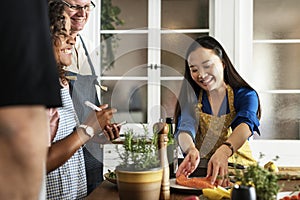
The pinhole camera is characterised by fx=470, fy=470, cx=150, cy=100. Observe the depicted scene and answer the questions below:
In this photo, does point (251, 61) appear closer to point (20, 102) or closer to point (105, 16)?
point (105, 16)

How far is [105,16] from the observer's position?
373 centimetres

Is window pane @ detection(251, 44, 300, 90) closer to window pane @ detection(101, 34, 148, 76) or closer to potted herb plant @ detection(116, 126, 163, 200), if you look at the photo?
window pane @ detection(101, 34, 148, 76)

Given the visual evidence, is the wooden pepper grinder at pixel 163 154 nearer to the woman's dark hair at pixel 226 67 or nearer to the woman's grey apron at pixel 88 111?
the woman's grey apron at pixel 88 111

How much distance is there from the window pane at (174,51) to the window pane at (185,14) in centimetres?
8

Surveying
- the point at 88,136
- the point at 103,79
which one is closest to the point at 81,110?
the point at 88,136

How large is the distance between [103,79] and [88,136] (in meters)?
2.19

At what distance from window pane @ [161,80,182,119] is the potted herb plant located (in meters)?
2.29

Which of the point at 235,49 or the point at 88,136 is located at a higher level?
the point at 235,49

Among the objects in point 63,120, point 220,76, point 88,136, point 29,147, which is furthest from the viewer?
point 220,76

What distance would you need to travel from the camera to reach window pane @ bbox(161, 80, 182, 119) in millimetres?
3689

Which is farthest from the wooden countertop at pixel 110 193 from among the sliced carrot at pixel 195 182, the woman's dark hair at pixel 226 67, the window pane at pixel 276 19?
the window pane at pixel 276 19

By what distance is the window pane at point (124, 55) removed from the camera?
12.3ft

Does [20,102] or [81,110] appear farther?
[81,110]

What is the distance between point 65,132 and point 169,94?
2.02 metres
